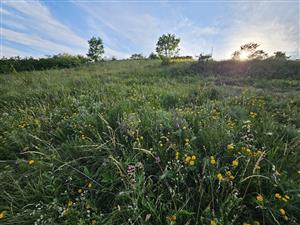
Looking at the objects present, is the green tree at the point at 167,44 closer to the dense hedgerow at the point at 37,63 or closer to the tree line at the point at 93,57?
the tree line at the point at 93,57

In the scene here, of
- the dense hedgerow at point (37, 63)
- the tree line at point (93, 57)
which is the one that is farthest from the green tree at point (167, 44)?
the dense hedgerow at point (37, 63)

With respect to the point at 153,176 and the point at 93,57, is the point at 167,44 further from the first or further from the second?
the point at 153,176

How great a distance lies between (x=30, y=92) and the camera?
4.55m

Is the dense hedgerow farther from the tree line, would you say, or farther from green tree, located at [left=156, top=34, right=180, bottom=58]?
green tree, located at [left=156, top=34, right=180, bottom=58]

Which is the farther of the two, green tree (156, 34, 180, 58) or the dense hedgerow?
green tree (156, 34, 180, 58)

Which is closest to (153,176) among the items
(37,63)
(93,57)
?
(37,63)

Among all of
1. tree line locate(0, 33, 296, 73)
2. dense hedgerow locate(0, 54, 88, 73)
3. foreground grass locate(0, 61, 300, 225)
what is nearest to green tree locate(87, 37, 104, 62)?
tree line locate(0, 33, 296, 73)

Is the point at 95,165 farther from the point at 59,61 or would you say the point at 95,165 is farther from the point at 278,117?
the point at 59,61

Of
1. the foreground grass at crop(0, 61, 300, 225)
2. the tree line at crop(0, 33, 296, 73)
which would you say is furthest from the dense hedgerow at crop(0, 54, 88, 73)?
the foreground grass at crop(0, 61, 300, 225)

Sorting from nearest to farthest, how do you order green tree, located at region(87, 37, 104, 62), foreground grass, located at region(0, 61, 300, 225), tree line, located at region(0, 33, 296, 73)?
foreground grass, located at region(0, 61, 300, 225), tree line, located at region(0, 33, 296, 73), green tree, located at region(87, 37, 104, 62)

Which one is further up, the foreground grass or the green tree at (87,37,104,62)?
the green tree at (87,37,104,62)

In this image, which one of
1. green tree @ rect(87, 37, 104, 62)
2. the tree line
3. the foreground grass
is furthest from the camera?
green tree @ rect(87, 37, 104, 62)

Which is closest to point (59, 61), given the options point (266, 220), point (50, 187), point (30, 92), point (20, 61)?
point (20, 61)

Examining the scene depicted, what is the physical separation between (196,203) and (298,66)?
32.1 feet
